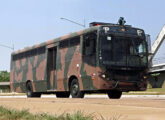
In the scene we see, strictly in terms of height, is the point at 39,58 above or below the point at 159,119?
above

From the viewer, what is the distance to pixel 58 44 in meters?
20.5

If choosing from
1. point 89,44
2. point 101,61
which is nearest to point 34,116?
point 101,61

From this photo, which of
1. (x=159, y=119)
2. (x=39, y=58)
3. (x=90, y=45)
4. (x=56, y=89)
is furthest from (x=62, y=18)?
(x=159, y=119)

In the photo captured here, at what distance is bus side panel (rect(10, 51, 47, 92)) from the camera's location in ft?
72.6

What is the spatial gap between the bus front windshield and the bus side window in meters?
0.48

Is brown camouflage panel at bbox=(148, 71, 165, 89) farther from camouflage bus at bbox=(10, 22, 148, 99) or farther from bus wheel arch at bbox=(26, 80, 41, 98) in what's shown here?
camouflage bus at bbox=(10, 22, 148, 99)

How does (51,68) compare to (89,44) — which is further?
(51,68)

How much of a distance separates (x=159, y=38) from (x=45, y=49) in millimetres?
37641

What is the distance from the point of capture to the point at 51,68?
2131cm

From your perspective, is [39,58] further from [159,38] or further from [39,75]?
[159,38]

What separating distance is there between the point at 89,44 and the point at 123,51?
1.63 metres

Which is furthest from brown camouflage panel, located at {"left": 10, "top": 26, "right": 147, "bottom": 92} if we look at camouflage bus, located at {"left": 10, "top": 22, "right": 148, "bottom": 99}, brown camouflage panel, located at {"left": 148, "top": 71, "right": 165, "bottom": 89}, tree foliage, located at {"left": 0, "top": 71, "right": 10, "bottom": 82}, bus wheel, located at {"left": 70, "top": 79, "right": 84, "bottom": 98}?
tree foliage, located at {"left": 0, "top": 71, "right": 10, "bottom": 82}

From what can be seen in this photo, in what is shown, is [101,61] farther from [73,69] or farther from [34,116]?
[34,116]

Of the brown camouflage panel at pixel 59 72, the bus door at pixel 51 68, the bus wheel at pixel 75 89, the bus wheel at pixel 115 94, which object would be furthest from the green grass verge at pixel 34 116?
the bus door at pixel 51 68
